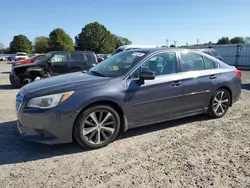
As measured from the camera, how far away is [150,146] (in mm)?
3980

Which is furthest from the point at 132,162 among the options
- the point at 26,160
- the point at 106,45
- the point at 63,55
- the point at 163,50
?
the point at 106,45

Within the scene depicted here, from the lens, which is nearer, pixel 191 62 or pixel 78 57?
pixel 191 62

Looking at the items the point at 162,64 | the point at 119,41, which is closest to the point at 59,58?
the point at 162,64

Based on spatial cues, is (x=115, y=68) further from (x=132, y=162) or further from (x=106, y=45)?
(x=106, y=45)

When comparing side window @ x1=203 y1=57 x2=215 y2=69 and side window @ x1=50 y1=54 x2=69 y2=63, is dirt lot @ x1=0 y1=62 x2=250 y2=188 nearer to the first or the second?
side window @ x1=203 y1=57 x2=215 y2=69

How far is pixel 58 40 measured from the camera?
72.7 meters

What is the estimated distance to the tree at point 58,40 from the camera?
237 feet

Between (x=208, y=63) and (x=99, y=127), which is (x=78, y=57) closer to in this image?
(x=208, y=63)

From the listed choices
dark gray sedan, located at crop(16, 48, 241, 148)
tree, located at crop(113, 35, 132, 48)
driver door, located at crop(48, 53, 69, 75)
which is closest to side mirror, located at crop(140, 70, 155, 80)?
dark gray sedan, located at crop(16, 48, 241, 148)

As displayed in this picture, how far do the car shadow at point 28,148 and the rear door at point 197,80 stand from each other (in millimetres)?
743

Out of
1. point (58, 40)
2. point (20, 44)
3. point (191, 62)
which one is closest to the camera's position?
point (191, 62)

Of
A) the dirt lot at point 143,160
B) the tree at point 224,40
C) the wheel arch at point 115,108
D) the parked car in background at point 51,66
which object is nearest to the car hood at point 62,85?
the wheel arch at point 115,108

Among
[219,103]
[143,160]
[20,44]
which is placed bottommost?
[143,160]

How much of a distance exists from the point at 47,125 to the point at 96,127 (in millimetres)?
774
